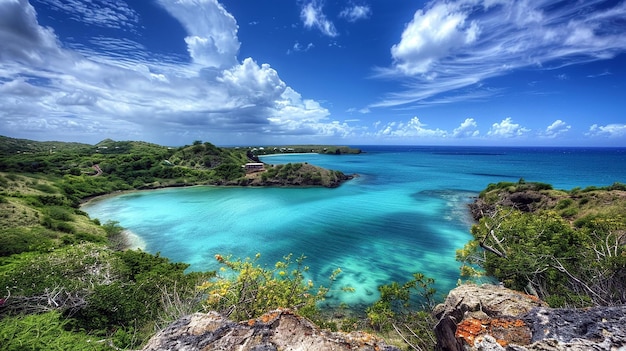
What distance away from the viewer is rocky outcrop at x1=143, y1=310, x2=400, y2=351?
4227 millimetres

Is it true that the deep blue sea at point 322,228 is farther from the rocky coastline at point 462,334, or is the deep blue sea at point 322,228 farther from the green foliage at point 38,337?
the rocky coastline at point 462,334

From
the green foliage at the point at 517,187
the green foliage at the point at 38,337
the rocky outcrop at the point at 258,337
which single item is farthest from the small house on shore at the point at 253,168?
the rocky outcrop at the point at 258,337

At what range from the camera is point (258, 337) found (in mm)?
4391

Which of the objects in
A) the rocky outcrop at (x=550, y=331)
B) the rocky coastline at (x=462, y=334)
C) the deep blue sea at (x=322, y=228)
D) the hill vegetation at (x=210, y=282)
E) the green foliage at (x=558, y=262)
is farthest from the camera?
A: the deep blue sea at (x=322, y=228)

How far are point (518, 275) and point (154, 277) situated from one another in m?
21.3

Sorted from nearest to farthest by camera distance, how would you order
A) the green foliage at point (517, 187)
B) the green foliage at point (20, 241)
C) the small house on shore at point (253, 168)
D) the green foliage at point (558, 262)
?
the green foliage at point (558, 262)
the green foliage at point (20, 241)
the green foliage at point (517, 187)
the small house on shore at point (253, 168)

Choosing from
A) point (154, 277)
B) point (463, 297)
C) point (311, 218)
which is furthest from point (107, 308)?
point (311, 218)

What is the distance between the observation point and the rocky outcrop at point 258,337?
423 cm

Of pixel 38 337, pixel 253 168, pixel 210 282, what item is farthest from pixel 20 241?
pixel 253 168

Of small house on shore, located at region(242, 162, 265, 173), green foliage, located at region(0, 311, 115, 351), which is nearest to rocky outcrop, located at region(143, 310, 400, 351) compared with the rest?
green foliage, located at region(0, 311, 115, 351)

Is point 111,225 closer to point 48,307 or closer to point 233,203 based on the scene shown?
point 233,203

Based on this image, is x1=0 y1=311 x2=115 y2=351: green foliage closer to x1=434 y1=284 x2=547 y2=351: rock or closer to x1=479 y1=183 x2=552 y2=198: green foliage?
x1=434 y1=284 x2=547 y2=351: rock

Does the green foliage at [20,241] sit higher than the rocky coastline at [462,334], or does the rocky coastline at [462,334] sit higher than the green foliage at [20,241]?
the rocky coastline at [462,334]

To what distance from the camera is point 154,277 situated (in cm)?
1691
